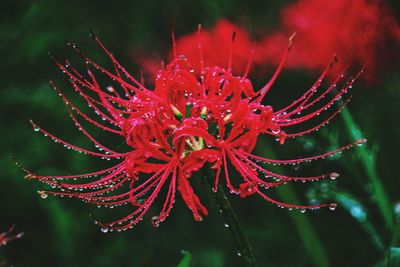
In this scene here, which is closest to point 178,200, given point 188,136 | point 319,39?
point 319,39

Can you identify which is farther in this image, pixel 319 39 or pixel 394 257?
pixel 319 39

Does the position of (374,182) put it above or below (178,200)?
below

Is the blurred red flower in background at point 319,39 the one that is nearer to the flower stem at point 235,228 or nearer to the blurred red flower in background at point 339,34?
the blurred red flower in background at point 339,34

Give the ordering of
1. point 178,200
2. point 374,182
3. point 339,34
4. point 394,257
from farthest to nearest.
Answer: point 178,200 → point 339,34 → point 374,182 → point 394,257

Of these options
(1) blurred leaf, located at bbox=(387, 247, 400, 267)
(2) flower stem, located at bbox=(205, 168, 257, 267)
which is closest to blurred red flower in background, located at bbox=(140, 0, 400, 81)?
(2) flower stem, located at bbox=(205, 168, 257, 267)

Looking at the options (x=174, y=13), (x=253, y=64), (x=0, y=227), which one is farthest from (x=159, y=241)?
(x=174, y=13)

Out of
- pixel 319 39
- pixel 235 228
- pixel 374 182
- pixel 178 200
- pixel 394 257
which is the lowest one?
pixel 394 257

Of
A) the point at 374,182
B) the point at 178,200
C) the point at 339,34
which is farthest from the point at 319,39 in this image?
the point at 178,200

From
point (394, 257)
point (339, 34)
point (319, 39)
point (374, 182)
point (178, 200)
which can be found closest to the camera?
point (394, 257)

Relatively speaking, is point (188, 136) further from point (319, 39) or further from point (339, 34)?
point (319, 39)
